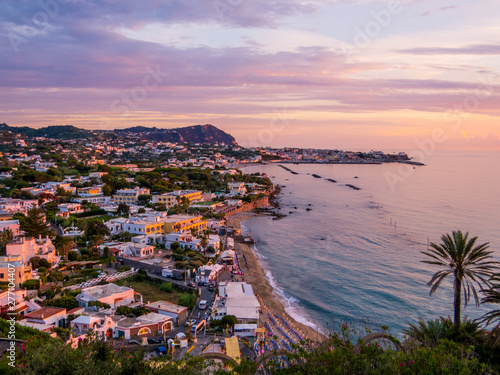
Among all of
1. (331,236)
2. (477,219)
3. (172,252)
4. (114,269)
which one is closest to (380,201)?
(477,219)

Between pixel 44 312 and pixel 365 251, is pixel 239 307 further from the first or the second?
pixel 365 251

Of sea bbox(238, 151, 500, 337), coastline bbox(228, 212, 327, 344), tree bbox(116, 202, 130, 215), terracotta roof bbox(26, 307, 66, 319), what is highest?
tree bbox(116, 202, 130, 215)

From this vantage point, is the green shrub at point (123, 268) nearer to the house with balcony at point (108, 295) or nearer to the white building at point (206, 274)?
the house with balcony at point (108, 295)

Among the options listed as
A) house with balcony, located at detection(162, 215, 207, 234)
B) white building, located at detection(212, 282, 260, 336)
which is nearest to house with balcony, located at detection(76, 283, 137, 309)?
white building, located at detection(212, 282, 260, 336)

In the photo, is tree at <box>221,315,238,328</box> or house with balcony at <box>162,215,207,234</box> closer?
tree at <box>221,315,238,328</box>

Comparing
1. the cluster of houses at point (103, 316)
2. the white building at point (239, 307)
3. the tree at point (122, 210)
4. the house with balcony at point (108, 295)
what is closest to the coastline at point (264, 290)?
the white building at point (239, 307)

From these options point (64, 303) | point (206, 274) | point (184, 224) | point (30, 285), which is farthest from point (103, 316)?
point (184, 224)

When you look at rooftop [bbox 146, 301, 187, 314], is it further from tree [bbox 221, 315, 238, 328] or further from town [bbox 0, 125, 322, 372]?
tree [bbox 221, 315, 238, 328]
